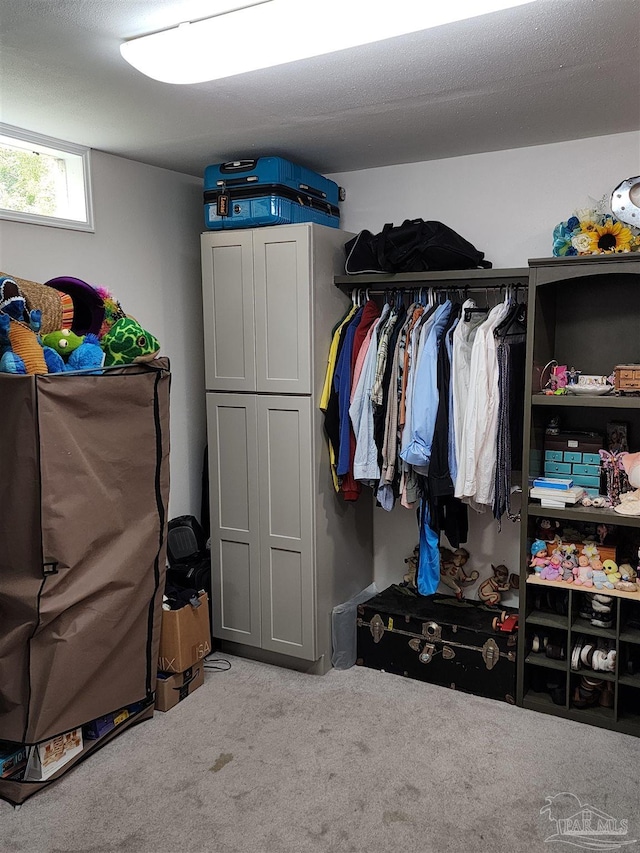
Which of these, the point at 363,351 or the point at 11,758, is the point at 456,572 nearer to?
the point at 363,351

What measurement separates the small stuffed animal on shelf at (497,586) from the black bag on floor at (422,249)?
1.48 metres

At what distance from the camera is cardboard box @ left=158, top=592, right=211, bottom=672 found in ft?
10.1

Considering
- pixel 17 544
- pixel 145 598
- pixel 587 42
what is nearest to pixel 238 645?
pixel 145 598

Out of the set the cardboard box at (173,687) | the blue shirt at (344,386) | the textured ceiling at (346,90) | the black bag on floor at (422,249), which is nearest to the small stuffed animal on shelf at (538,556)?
the blue shirt at (344,386)

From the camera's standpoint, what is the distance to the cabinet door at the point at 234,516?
345cm

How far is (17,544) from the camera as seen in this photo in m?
2.48

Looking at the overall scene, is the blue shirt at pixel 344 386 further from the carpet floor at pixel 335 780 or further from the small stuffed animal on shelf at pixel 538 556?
the carpet floor at pixel 335 780

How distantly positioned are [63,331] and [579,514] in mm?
2152

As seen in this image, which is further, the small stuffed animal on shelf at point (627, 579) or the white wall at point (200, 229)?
the white wall at point (200, 229)

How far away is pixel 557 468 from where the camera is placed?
313 cm

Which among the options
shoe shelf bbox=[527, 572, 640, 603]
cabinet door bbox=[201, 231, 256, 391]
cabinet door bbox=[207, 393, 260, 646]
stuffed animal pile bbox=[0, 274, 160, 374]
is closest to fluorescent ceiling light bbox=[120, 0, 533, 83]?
stuffed animal pile bbox=[0, 274, 160, 374]

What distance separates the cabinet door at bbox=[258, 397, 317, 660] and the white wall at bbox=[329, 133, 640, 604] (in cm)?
67

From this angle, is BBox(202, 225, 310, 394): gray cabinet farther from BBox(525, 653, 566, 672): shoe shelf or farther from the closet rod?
BBox(525, 653, 566, 672): shoe shelf

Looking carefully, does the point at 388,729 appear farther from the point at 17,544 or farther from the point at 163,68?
the point at 163,68
